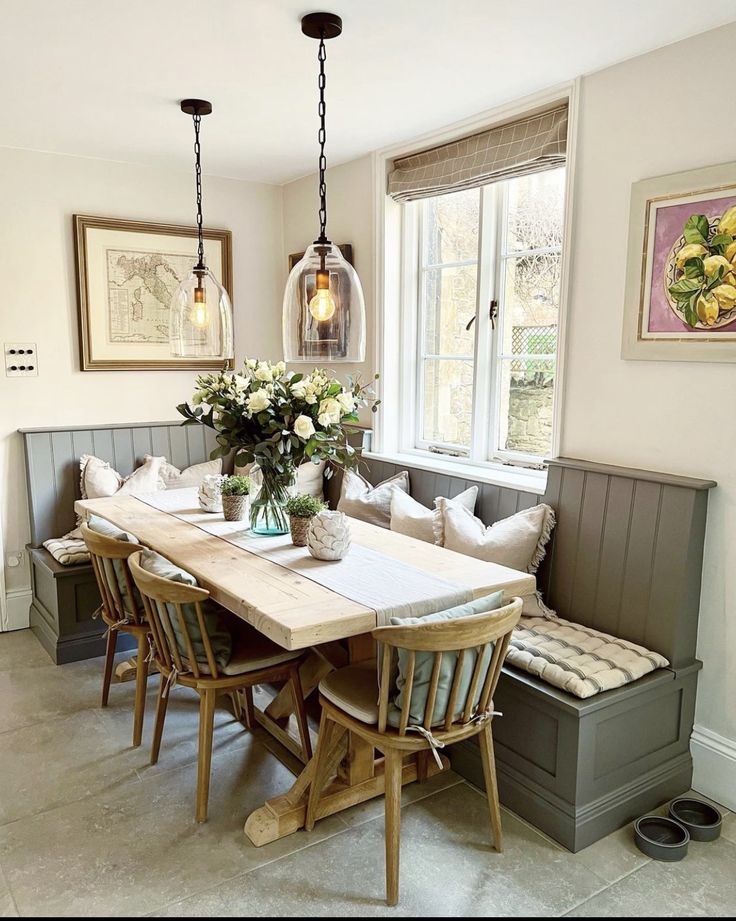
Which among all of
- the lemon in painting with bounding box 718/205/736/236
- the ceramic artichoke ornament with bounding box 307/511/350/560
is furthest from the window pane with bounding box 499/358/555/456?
the ceramic artichoke ornament with bounding box 307/511/350/560

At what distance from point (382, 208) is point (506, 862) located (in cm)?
297

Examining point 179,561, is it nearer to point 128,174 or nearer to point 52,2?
point 52,2

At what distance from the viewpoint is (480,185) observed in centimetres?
323

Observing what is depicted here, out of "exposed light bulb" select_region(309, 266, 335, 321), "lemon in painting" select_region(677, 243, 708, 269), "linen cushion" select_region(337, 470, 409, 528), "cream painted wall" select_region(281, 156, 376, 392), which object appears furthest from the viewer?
"cream painted wall" select_region(281, 156, 376, 392)

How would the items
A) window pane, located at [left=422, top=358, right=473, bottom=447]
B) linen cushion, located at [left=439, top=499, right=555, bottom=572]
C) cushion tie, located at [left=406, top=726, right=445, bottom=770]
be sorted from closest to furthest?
cushion tie, located at [left=406, top=726, right=445, bottom=770] < linen cushion, located at [left=439, top=499, right=555, bottom=572] < window pane, located at [left=422, top=358, right=473, bottom=447]

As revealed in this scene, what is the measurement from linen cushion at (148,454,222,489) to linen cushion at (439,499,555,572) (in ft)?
5.73

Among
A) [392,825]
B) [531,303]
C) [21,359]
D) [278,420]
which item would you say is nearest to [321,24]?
[278,420]

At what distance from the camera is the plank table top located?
193 cm

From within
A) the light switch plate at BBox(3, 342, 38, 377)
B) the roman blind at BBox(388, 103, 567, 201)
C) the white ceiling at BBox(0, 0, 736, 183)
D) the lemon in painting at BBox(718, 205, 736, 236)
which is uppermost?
the white ceiling at BBox(0, 0, 736, 183)

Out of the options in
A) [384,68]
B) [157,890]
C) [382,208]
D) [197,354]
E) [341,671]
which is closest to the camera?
[157,890]

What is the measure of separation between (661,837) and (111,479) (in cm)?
297

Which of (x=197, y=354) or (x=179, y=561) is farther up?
(x=197, y=354)

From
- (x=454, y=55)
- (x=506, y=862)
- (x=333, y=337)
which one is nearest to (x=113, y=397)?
(x=333, y=337)

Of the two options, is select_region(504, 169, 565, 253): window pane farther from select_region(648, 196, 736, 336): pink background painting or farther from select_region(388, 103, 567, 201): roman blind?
select_region(648, 196, 736, 336): pink background painting
